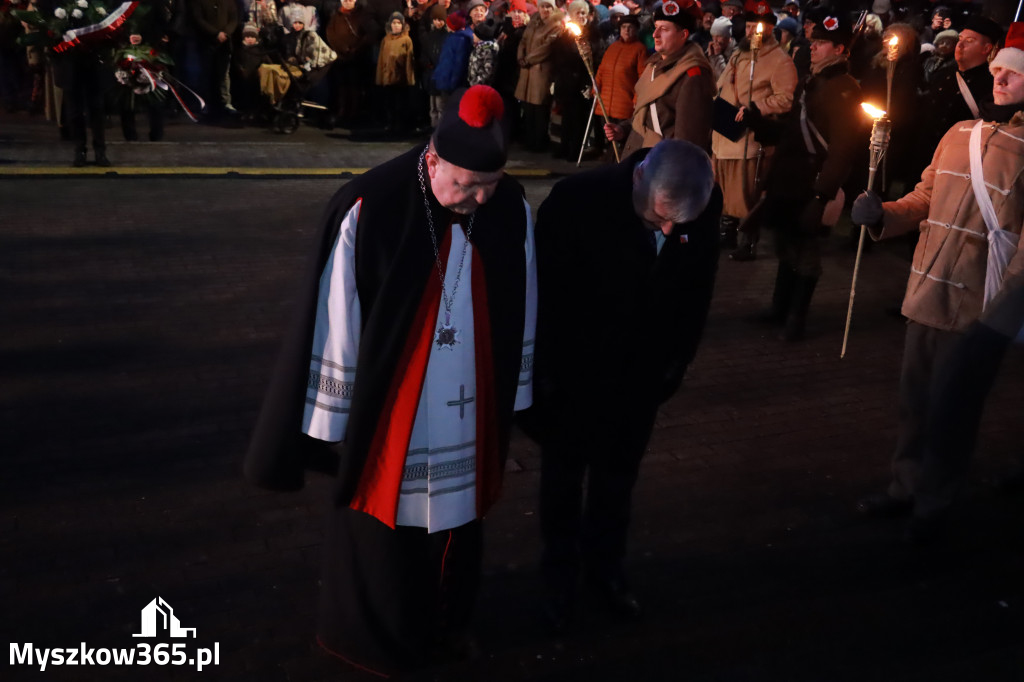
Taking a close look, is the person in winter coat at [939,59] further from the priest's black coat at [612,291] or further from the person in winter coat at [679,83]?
the priest's black coat at [612,291]


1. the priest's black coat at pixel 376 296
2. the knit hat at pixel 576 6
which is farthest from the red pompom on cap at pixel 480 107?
the knit hat at pixel 576 6

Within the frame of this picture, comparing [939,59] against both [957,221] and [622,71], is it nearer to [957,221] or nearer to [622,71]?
[622,71]

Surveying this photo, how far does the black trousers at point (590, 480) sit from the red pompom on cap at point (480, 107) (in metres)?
1.18

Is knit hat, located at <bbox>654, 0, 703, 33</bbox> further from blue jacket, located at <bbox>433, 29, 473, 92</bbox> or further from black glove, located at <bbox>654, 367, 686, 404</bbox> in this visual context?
blue jacket, located at <bbox>433, 29, 473, 92</bbox>

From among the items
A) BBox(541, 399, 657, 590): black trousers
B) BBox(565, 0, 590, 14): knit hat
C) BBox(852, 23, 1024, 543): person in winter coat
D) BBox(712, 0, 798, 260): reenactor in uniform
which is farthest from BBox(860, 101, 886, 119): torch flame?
BBox(565, 0, 590, 14): knit hat

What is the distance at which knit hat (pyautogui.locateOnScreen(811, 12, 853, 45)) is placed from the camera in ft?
24.0

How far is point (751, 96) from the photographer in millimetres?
8508

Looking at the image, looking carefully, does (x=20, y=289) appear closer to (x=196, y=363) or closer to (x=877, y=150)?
(x=196, y=363)

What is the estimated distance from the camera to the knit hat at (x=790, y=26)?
13.1 meters

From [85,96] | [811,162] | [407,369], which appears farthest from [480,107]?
[85,96]

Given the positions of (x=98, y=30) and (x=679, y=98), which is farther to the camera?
(x=98, y=30)

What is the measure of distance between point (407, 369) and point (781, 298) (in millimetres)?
4905

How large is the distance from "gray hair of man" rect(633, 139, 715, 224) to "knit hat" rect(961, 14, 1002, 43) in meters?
3.61

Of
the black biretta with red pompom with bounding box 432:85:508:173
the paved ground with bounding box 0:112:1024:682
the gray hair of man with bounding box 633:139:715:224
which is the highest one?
the black biretta with red pompom with bounding box 432:85:508:173
